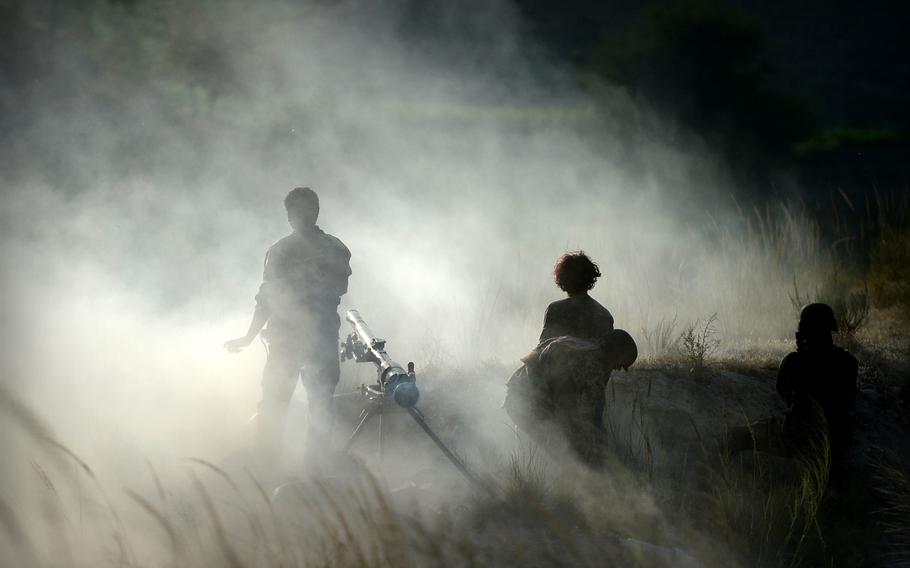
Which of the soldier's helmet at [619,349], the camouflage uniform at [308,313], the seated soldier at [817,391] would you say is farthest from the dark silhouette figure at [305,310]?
the seated soldier at [817,391]

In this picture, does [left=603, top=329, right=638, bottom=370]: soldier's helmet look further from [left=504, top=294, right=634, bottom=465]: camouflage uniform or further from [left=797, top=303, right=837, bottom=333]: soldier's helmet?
[left=797, top=303, right=837, bottom=333]: soldier's helmet

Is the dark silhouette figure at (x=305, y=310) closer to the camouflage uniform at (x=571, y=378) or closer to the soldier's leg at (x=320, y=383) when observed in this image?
the soldier's leg at (x=320, y=383)

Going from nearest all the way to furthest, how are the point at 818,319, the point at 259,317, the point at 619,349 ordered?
the point at 619,349 < the point at 818,319 < the point at 259,317

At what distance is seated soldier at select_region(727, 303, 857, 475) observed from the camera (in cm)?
541

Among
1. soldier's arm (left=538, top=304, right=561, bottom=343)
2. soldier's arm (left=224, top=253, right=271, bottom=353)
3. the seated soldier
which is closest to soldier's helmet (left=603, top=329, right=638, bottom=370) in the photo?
soldier's arm (left=538, top=304, right=561, bottom=343)

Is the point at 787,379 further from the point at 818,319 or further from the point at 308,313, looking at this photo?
the point at 308,313

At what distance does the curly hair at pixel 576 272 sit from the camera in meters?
5.52

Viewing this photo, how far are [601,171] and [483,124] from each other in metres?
3.14

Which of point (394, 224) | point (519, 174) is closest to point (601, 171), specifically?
point (519, 174)

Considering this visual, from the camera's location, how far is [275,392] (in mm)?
6469

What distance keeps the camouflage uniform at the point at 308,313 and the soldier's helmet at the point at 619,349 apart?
200 centimetres

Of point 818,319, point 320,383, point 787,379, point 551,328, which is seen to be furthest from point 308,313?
A: point 818,319

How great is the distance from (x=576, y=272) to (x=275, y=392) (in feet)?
7.94

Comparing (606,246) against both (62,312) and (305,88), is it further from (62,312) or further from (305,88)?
(305,88)
